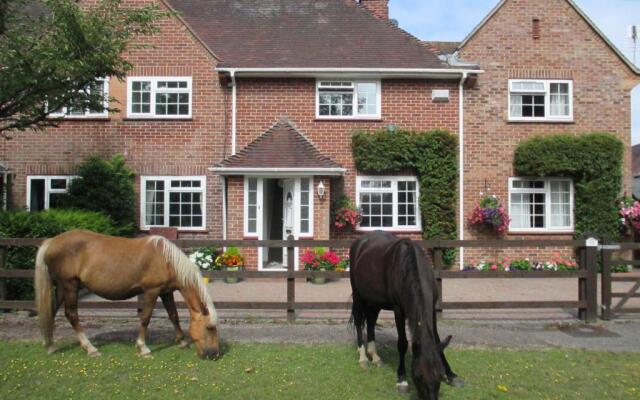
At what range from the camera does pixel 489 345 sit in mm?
6715

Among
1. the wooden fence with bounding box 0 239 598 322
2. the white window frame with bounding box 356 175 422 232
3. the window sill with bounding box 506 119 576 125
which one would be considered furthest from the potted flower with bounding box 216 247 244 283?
the window sill with bounding box 506 119 576 125

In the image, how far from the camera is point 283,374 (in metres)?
5.52

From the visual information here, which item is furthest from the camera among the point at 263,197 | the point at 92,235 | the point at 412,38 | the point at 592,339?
the point at 412,38

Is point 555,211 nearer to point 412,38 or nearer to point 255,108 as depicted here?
point 412,38

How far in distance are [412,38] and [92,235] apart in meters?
12.8

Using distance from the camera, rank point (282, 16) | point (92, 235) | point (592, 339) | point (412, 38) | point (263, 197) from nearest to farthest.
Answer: point (92, 235) < point (592, 339) < point (263, 197) < point (412, 38) < point (282, 16)

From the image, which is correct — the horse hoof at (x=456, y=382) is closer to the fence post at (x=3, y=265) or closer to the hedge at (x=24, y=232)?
the fence post at (x=3, y=265)

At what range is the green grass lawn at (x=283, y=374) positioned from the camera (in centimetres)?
499

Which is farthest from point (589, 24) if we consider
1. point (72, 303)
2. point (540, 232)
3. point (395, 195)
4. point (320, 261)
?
point (72, 303)

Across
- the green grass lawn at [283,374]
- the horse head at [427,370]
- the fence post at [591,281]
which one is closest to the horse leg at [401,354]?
the green grass lawn at [283,374]

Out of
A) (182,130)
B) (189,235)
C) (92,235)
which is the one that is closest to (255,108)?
(182,130)

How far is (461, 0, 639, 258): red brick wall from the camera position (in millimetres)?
15008

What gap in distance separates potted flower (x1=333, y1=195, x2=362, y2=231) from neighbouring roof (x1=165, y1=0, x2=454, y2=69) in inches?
157

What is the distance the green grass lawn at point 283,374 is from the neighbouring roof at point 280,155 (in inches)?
285
